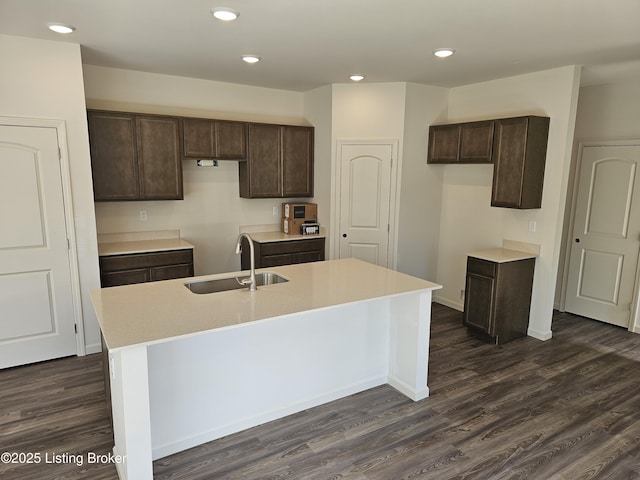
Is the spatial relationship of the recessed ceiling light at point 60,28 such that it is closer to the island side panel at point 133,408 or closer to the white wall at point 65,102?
Answer: the white wall at point 65,102

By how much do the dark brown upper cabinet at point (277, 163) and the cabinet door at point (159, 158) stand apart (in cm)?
82

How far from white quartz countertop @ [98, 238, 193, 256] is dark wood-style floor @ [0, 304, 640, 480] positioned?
3.19ft

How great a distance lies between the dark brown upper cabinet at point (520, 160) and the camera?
3.92m

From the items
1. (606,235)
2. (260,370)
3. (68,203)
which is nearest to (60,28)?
(68,203)

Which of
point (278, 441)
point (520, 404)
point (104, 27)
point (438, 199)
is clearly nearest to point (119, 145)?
point (104, 27)

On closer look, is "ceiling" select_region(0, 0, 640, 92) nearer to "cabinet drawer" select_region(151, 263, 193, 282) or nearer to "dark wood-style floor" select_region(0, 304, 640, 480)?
"cabinet drawer" select_region(151, 263, 193, 282)

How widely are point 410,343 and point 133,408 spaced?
190 cm

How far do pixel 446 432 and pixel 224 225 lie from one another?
3378 millimetres

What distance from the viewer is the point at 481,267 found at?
4.14 meters

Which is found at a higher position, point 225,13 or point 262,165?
point 225,13

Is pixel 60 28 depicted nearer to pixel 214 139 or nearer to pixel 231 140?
pixel 214 139

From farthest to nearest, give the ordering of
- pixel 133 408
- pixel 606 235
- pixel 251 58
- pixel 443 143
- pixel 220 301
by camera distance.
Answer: pixel 443 143
pixel 606 235
pixel 251 58
pixel 220 301
pixel 133 408

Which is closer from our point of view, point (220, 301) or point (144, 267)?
point (220, 301)

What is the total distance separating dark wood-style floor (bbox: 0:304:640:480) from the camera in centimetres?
235
